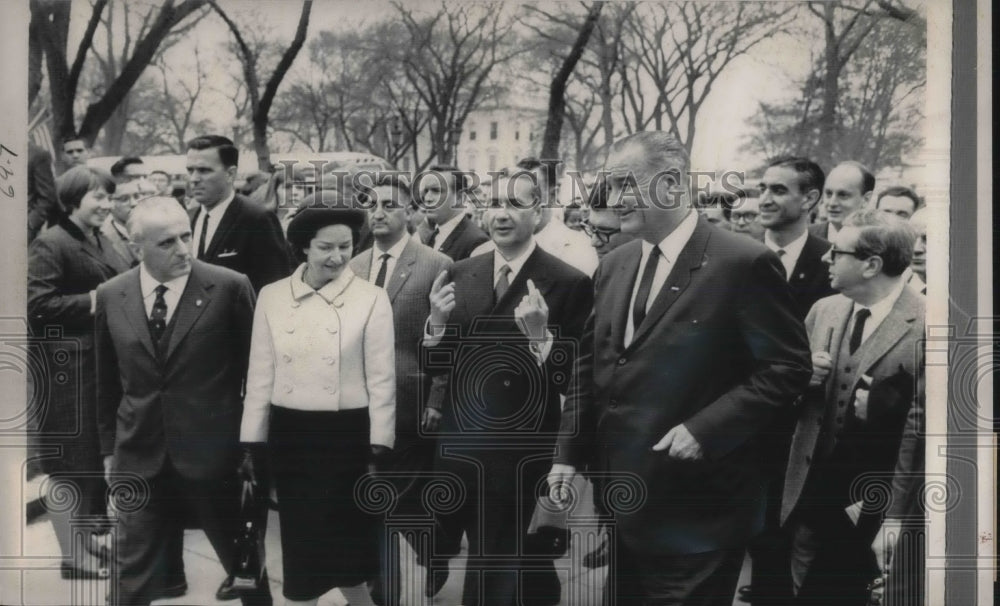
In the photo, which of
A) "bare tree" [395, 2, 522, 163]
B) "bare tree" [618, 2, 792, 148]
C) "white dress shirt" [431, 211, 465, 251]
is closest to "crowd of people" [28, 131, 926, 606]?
"white dress shirt" [431, 211, 465, 251]

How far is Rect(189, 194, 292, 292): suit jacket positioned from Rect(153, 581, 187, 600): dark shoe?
139cm

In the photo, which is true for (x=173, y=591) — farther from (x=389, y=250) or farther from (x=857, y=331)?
(x=857, y=331)

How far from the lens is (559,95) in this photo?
4.12m

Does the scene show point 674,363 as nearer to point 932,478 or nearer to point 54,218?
point 932,478

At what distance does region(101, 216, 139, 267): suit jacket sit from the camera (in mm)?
4191

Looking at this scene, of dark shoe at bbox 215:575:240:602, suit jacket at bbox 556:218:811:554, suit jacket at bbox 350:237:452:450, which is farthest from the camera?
dark shoe at bbox 215:575:240:602

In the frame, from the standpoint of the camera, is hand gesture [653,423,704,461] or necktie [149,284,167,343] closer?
hand gesture [653,423,704,461]

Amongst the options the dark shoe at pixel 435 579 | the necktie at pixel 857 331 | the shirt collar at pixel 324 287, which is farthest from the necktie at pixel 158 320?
the necktie at pixel 857 331

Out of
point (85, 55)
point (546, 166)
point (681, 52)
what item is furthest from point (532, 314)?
point (85, 55)

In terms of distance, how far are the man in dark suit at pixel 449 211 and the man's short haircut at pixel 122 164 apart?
4.05 ft

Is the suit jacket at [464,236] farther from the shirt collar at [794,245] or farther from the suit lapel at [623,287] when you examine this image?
the shirt collar at [794,245]

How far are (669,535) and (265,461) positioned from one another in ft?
5.90

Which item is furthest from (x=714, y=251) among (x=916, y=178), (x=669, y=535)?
(x=669, y=535)

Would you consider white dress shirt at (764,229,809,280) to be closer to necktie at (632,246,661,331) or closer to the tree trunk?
necktie at (632,246,661,331)
